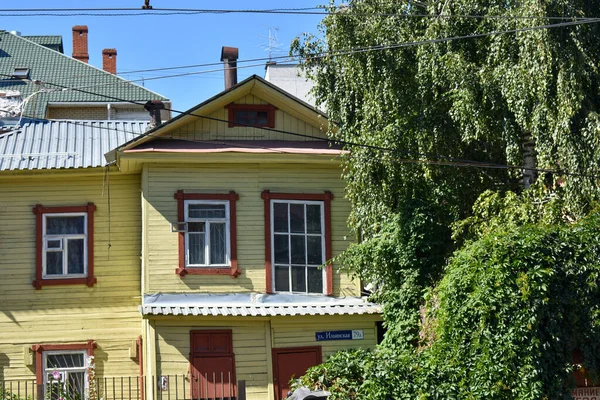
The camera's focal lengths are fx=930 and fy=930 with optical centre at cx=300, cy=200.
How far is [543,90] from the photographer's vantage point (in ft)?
50.1

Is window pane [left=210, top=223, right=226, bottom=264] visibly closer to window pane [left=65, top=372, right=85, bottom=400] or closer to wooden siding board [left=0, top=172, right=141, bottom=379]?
wooden siding board [left=0, top=172, right=141, bottom=379]

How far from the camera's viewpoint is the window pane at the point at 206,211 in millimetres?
19609

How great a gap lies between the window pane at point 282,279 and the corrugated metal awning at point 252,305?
221 mm

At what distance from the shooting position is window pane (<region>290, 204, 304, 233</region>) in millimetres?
20000

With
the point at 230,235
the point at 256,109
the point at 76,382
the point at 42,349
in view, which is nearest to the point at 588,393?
the point at 230,235

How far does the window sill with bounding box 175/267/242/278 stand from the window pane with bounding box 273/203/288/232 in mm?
1322

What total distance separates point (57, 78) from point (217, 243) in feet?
62.8

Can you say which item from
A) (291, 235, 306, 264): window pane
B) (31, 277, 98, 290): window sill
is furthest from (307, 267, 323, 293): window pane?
(31, 277, 98, 290): window sill

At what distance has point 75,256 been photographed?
20250 millimetres

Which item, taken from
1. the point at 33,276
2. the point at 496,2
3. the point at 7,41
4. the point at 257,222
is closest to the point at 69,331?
the point at 33,276

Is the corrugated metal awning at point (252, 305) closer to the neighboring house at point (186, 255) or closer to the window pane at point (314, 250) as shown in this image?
the neighboring house at point (186, 255)

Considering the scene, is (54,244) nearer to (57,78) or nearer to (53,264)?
(53,264)

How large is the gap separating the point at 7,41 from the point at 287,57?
22.5 m

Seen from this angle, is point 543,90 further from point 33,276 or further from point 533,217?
point 33,276
